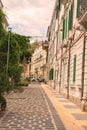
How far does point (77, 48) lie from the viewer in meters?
22.2

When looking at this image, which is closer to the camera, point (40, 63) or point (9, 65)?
point (9, 65)

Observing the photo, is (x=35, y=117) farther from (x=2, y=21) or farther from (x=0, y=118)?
(x=2, y=21)

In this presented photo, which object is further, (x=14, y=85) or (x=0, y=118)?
(x=14, y=85)

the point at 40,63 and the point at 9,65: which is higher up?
the point at 40,63

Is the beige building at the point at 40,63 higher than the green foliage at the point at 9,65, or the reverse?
the beige building at the point at 40,63

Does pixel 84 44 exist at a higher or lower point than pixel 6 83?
higher

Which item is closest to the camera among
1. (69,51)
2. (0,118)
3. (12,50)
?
(0,118)

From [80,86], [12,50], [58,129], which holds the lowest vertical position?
[58,129]

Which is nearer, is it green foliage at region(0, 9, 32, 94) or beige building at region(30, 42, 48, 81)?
green foliage at region(0, 9, 32, 94)

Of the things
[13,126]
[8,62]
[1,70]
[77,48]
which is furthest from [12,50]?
[13,126]

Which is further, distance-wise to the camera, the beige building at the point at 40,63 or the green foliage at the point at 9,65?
the beige building at the point at 40,63

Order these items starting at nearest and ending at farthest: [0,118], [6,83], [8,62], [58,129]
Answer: [58,129] → [0,118] → [6,83] → [8,62]

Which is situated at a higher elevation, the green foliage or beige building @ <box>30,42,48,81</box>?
beige building @ <box>30,42,48,81</box>

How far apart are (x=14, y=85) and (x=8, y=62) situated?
72.0 inches
